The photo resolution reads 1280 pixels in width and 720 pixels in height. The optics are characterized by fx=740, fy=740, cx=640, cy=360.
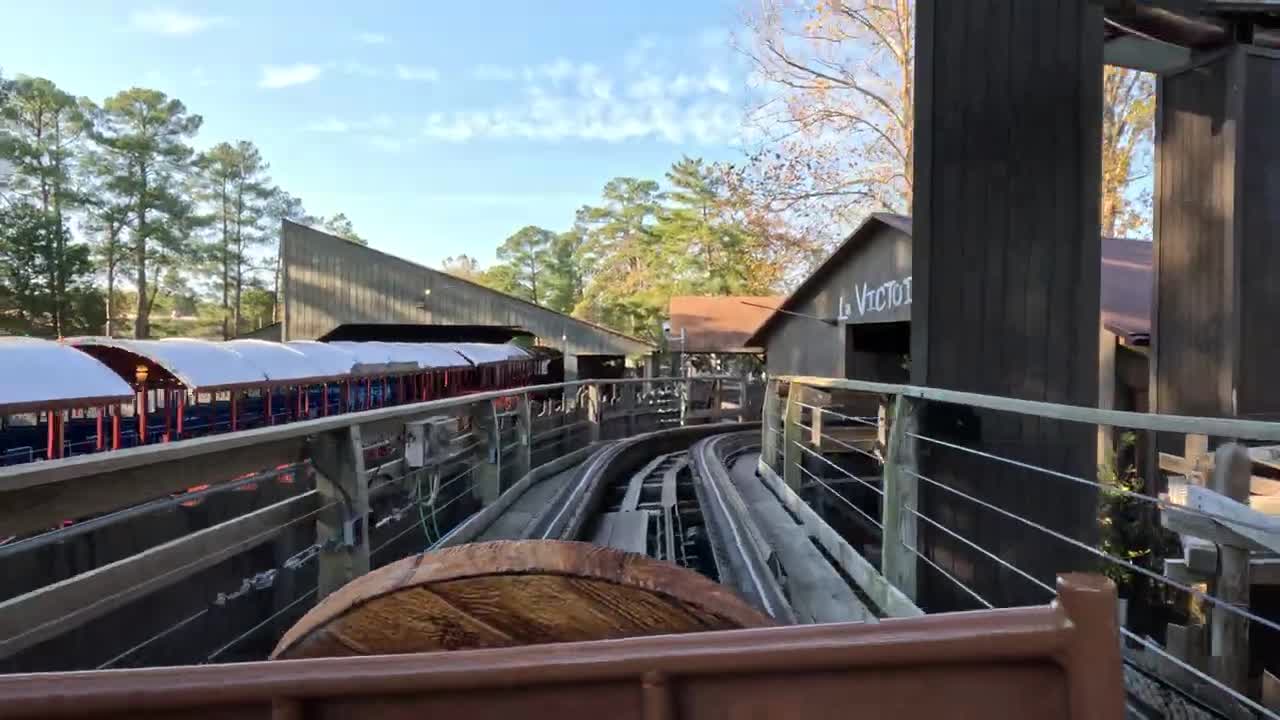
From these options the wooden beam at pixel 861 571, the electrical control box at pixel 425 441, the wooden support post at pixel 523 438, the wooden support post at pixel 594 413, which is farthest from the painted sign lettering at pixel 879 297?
the electrical control box at pixel 425 441

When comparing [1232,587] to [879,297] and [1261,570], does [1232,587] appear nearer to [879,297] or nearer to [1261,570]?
[1261,570]

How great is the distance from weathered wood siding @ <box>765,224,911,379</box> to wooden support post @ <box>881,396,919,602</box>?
864 cm

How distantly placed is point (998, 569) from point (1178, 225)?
560 cm

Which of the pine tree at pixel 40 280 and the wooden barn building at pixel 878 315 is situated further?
the pine tree at pixel 40 280

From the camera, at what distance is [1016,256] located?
153 inches

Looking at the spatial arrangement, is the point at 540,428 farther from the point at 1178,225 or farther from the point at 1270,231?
the point at 1270,231

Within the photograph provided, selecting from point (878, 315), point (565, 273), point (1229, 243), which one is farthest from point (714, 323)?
point (565, 273)

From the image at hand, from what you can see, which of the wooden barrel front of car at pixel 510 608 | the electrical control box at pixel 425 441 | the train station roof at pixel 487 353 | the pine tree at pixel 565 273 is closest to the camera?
the wooden barrel front of car at pixel 510 608

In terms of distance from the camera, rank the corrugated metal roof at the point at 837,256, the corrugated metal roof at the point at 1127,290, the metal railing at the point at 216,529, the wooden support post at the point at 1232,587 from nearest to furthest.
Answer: the metal railing at the point at 216,529 < the wooden support post at the point at 1232,587 < the corrugated metal roof at the point at 1127,290 < the corrugated metal roof at the point at 837,256

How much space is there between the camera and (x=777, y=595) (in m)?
3.18

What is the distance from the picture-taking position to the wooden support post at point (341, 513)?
100 inches

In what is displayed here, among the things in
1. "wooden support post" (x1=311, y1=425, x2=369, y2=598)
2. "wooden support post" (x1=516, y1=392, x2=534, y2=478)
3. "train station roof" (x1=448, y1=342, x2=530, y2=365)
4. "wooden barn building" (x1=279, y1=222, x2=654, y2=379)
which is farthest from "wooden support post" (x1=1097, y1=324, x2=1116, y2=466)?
"wooden barn building" (x1=279, y1=222, x2=654, y2=379)

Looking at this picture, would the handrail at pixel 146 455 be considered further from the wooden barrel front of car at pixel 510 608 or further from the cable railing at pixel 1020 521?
the cable railing at pixel 1020 521

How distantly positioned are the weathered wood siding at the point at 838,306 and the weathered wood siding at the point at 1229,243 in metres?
3.99
